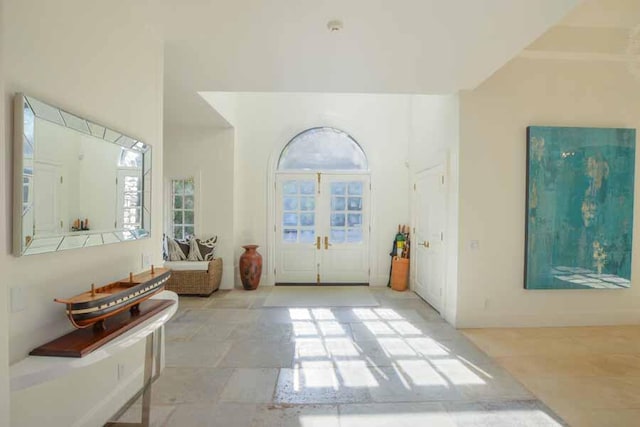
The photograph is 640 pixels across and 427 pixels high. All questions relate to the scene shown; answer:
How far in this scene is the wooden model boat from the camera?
5.00ft

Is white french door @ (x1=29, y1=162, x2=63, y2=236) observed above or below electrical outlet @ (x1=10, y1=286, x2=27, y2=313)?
above

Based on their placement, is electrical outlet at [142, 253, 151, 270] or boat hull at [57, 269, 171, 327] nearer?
boat hull at [57, 269, 171, 327]

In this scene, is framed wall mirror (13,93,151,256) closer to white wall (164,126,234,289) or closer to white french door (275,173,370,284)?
white wall (164,126,234,289)

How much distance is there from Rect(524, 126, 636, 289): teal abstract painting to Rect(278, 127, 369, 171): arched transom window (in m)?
2.97

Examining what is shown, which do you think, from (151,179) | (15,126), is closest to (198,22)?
(151,179)

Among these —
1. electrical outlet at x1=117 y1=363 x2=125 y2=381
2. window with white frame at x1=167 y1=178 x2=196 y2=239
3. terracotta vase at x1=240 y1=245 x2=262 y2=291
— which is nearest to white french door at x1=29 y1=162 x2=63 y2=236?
electrical outlet at x1=117 y1=363 x2=125 y2=381

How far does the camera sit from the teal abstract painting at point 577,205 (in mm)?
3742

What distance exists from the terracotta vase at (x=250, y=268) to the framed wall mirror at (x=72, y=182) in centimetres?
313

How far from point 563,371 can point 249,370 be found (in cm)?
285

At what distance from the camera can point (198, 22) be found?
2.42 m

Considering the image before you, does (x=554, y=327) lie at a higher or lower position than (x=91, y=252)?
lower

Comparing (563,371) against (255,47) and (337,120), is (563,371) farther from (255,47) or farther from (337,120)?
(337,120)

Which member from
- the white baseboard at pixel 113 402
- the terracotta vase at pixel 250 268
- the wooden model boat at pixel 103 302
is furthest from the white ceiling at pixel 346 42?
the terracotta vase at pixel 250 268

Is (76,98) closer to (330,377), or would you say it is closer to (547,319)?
(330,377)
